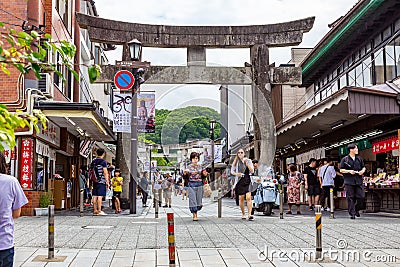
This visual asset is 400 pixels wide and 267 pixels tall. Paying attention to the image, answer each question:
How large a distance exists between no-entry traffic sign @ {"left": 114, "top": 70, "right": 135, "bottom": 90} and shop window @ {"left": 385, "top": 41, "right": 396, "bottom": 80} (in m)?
7.93

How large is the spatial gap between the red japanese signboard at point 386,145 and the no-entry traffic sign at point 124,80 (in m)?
7.91

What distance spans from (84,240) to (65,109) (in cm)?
725

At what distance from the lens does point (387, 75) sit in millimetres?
18062

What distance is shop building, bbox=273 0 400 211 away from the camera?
1478 centimetres

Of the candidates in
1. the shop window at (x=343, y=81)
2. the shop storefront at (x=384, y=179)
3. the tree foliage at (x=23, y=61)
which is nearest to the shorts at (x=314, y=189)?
the shop storefront at (x=384, y=179)

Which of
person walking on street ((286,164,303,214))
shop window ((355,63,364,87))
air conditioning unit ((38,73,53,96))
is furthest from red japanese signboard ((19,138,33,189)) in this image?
shop window ((355,63,364,87))


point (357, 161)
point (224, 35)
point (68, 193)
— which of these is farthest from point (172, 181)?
point (357, 161)

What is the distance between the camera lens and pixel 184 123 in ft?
49.0

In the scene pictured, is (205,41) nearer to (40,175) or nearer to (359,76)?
(359,76)

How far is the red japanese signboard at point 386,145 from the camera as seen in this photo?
16.4 meters

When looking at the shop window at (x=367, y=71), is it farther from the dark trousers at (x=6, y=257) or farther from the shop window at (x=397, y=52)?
the dark trousers at (x=6, y=257)

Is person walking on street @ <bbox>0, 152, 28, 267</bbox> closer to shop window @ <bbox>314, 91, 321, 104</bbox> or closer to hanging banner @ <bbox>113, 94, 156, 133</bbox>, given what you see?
hanging banner @ <bbox>113, 94, 156, 133</bbox>

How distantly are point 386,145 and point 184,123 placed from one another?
6.44 meters

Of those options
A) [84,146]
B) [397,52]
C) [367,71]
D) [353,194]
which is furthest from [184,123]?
[84,146]
